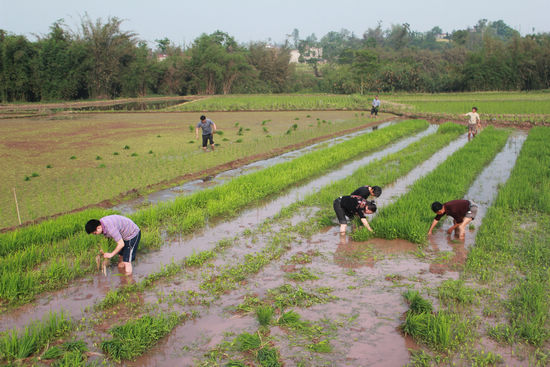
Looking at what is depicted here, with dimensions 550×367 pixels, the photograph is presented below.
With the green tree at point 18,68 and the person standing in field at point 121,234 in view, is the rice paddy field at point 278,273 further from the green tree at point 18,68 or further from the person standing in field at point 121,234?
the green tree at point 18,68

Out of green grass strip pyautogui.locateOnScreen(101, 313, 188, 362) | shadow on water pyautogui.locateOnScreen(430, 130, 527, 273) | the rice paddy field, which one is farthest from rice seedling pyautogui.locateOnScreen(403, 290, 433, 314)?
green grass strip pyautogui.locateOnScreen(101, 313, 188, 362)

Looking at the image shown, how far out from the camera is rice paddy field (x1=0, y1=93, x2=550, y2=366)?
3682 mm

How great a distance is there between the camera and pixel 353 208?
20.4ft

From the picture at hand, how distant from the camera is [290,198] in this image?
28.5 ft

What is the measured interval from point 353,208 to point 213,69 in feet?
134

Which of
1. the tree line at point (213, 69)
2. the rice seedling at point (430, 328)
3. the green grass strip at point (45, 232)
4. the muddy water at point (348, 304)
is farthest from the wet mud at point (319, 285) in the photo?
the tree line at point (213, 69)

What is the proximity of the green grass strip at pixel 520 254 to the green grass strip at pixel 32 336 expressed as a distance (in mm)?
4002

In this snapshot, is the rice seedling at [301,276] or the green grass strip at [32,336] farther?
the rice seedling at [301,276]

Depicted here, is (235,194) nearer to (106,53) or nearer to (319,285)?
(319,285)

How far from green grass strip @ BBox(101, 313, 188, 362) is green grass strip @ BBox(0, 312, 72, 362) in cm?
52

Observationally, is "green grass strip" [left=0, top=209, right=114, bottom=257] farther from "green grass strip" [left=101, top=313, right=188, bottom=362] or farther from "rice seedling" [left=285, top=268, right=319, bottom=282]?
"rice seedling" [left=285, top=268, right=319, bottom=282]

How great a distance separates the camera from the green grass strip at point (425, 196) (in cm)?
625

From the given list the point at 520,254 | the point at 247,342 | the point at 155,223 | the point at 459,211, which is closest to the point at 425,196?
the point at 459,211

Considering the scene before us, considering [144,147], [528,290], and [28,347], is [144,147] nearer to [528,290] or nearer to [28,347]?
[28,347]
